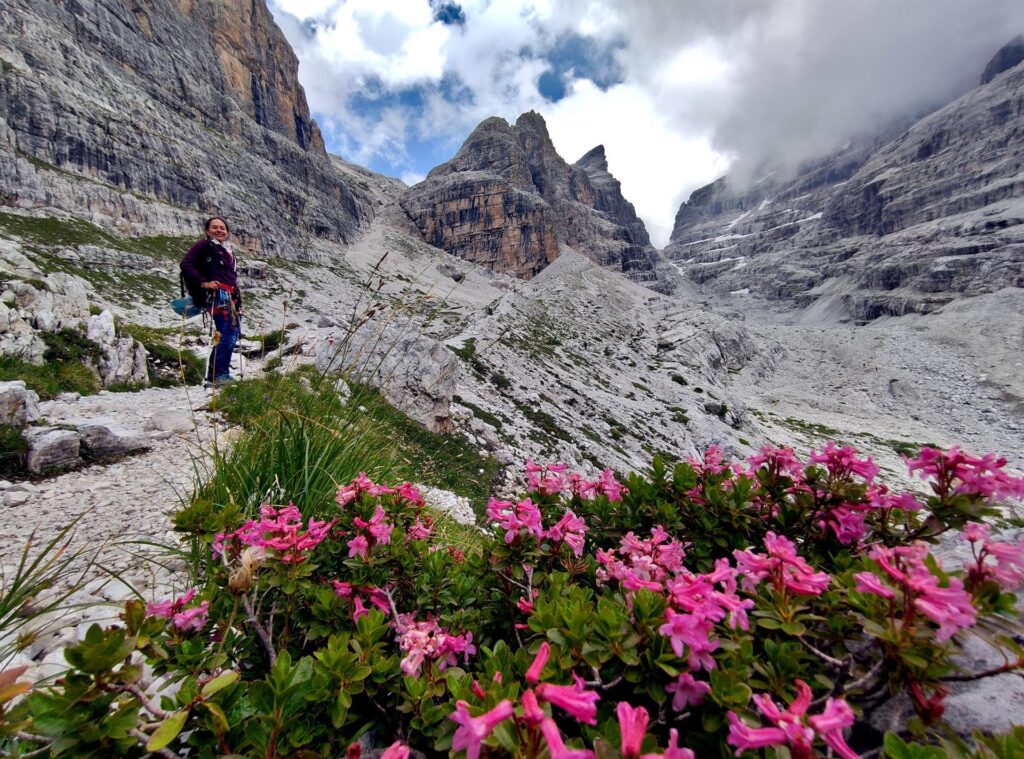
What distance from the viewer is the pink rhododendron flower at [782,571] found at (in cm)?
119

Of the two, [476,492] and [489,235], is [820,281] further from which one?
[476,492]

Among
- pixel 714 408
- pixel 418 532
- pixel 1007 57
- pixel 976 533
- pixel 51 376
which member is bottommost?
pixel 714 408

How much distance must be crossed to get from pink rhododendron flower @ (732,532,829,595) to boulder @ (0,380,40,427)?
6.89 meters

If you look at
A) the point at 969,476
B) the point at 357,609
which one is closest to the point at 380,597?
the point at 357,609

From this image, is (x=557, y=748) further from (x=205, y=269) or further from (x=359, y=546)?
(x=205, y=269)

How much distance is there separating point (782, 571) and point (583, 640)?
2.19ft

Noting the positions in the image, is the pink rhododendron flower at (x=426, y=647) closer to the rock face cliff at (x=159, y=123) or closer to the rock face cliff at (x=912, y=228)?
the rock face cliff at (x=159, y=123)

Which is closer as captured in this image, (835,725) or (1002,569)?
(835,725)

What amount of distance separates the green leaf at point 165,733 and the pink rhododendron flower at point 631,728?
95 cm

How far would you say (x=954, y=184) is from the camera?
95750 mm

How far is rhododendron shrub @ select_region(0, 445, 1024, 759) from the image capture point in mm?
928

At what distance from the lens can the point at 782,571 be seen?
1289mm

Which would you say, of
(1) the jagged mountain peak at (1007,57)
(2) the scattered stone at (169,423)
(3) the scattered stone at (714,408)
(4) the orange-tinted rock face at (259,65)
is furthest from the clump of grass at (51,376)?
(1) the jagged mountain peak at (1007,57)

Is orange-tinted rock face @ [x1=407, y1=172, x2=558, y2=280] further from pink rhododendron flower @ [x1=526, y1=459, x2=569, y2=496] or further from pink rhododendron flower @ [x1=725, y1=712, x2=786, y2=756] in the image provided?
pink rhododendron flower @ [x1=725, y1=712, x2=786, y2=756]
